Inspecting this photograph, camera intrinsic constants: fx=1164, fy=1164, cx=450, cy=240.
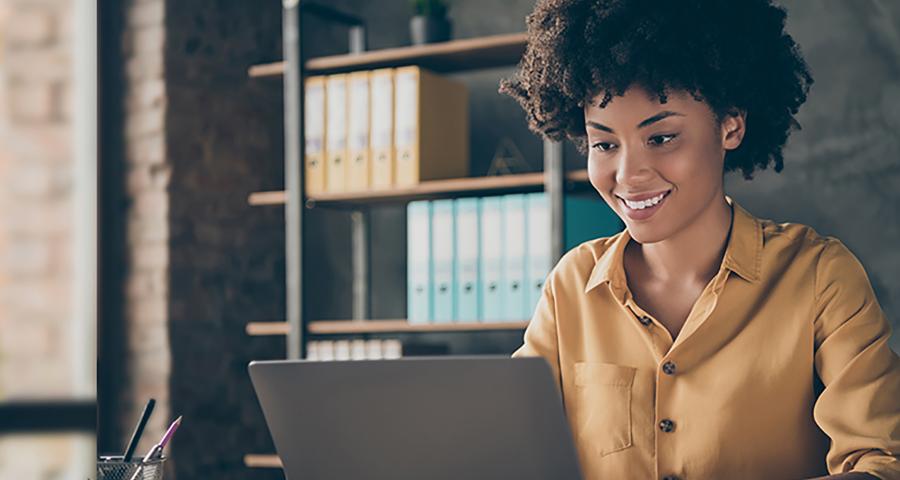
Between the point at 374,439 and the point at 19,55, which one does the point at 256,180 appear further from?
the point at 374,439

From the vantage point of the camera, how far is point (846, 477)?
1.44m

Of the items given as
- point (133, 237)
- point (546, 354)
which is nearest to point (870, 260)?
point (546, 354)

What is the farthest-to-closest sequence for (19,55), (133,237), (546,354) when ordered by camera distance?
(133,237), (19,55), (546,354)

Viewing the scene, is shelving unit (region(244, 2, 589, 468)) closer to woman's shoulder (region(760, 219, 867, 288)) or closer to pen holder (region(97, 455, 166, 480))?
woman's shoulder (region(760, 219, 867, 288))

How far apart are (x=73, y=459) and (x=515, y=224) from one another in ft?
5.91

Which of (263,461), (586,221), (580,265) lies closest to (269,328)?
(263,461)

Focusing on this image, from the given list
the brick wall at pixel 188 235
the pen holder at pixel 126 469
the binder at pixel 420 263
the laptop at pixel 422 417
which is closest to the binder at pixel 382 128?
the binder at pixel 420 263

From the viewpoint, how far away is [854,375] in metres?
1.55

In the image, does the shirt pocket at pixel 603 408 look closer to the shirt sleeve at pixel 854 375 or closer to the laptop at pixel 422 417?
the shirt sleeve at pixel 854 375

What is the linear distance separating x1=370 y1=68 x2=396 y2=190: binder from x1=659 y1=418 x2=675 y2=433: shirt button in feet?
6.25

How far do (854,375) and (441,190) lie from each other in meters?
1.98

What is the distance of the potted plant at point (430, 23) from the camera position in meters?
3.58

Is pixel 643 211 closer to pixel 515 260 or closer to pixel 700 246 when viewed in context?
pixel 700 246

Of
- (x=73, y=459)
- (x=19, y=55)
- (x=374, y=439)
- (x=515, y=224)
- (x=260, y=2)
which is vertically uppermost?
(x=260, y=2)
